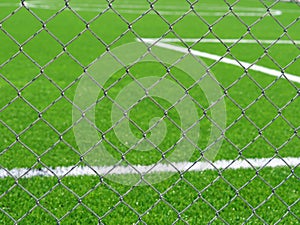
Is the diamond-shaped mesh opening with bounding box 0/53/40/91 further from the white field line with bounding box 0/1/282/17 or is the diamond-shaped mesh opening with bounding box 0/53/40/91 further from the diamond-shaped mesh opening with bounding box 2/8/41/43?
the white field line with bounding box 0/1/282/17

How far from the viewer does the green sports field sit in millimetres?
2598

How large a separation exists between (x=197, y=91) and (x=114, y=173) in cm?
238

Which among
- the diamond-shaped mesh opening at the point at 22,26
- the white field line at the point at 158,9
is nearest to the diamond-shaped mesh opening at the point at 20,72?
the diamond-shaped mesh opening at the point at 22,26

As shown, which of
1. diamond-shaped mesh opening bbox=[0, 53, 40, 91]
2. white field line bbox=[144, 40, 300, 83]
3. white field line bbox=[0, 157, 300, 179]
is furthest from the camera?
white field line bbox=[144, 40, 300, 83]

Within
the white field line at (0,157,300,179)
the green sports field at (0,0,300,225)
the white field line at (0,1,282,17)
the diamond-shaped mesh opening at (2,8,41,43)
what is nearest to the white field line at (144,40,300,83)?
the green sports field at (0,0,300,225)

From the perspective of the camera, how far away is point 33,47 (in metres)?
7.86

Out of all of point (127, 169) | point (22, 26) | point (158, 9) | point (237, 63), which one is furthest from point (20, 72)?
point (158, 9)

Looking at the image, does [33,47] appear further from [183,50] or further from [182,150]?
[182,150]

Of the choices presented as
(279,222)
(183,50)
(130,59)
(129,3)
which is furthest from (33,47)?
(129,3)

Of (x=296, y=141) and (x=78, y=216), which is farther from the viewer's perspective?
(x=296, y=141)

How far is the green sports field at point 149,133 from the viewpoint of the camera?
2598 millimetres

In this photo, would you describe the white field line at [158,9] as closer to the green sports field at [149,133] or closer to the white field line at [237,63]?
the green sports field at [149,133]

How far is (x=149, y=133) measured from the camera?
441cm

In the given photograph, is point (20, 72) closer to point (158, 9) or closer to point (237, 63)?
point (237, 63)
